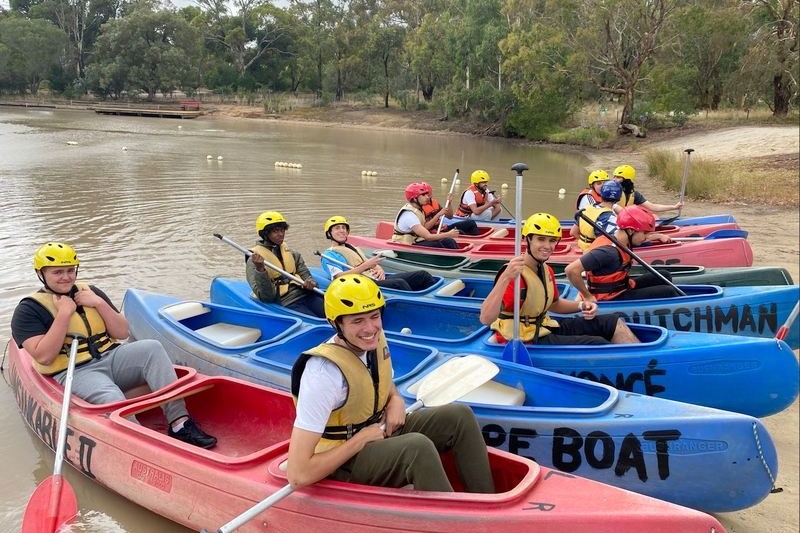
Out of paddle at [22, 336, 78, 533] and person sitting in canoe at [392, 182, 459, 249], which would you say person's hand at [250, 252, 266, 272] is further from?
person sitting in canoe at [392, 182, 459, 249]

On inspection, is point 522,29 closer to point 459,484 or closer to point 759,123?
point 759,123

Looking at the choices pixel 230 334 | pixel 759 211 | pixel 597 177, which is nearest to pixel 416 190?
pixel 597 177

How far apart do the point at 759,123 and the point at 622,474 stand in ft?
88.4

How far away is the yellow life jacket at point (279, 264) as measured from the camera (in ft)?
21.2

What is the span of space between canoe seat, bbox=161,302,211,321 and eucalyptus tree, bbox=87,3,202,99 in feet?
181

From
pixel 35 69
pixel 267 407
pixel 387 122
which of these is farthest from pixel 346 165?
pixel 35 69

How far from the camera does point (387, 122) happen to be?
44.9 metres

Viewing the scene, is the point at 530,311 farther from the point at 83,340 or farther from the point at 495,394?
the point at 83,340

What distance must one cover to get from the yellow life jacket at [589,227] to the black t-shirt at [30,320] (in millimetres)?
5582

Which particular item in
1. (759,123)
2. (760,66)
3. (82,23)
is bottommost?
(759,123)

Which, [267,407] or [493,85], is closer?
[267,407]

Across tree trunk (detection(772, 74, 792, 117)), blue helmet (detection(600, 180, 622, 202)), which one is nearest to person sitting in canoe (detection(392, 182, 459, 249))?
blue helmet (detection(600, 180, 622, 202))

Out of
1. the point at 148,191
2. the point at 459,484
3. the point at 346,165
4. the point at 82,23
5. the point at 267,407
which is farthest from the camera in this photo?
the point at 82,23

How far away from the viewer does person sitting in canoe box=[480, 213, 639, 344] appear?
4.81 meters
